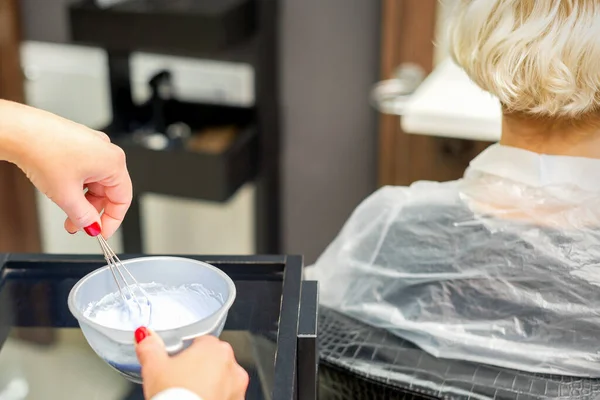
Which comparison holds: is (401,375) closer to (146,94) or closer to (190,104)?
(190,104)

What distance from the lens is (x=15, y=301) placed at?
1.00m

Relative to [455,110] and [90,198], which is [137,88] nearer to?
[455,110]

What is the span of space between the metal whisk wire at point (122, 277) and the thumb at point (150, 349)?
12 cm

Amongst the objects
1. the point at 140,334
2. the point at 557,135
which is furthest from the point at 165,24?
the point at 140,334

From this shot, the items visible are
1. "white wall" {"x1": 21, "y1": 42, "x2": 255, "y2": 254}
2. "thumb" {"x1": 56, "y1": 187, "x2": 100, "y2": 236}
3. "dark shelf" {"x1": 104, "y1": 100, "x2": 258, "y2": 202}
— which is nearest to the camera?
"thumb" {"x1": 56, "y1": 187, "x2": 100, "y2": 236}

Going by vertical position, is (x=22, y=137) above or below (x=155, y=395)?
above

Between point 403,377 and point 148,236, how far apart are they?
1718 millimetres

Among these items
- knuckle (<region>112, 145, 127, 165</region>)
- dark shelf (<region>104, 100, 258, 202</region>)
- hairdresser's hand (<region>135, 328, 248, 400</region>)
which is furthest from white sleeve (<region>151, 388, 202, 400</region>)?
dark shelf (<region>104, 100, 258, 202</region>)

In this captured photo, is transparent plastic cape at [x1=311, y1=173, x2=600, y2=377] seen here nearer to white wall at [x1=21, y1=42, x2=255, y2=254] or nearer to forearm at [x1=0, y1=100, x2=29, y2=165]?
forearm at [x1=0, y1=100, x2=29, y2=165]

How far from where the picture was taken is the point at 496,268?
1.13 meters

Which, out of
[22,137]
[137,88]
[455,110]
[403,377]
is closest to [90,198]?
[22,137]

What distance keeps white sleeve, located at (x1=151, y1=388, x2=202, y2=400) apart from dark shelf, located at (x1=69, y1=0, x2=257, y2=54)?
4.79 ft

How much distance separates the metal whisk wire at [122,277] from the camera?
89 centimetres

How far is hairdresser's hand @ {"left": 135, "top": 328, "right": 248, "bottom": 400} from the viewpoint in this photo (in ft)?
2.40
